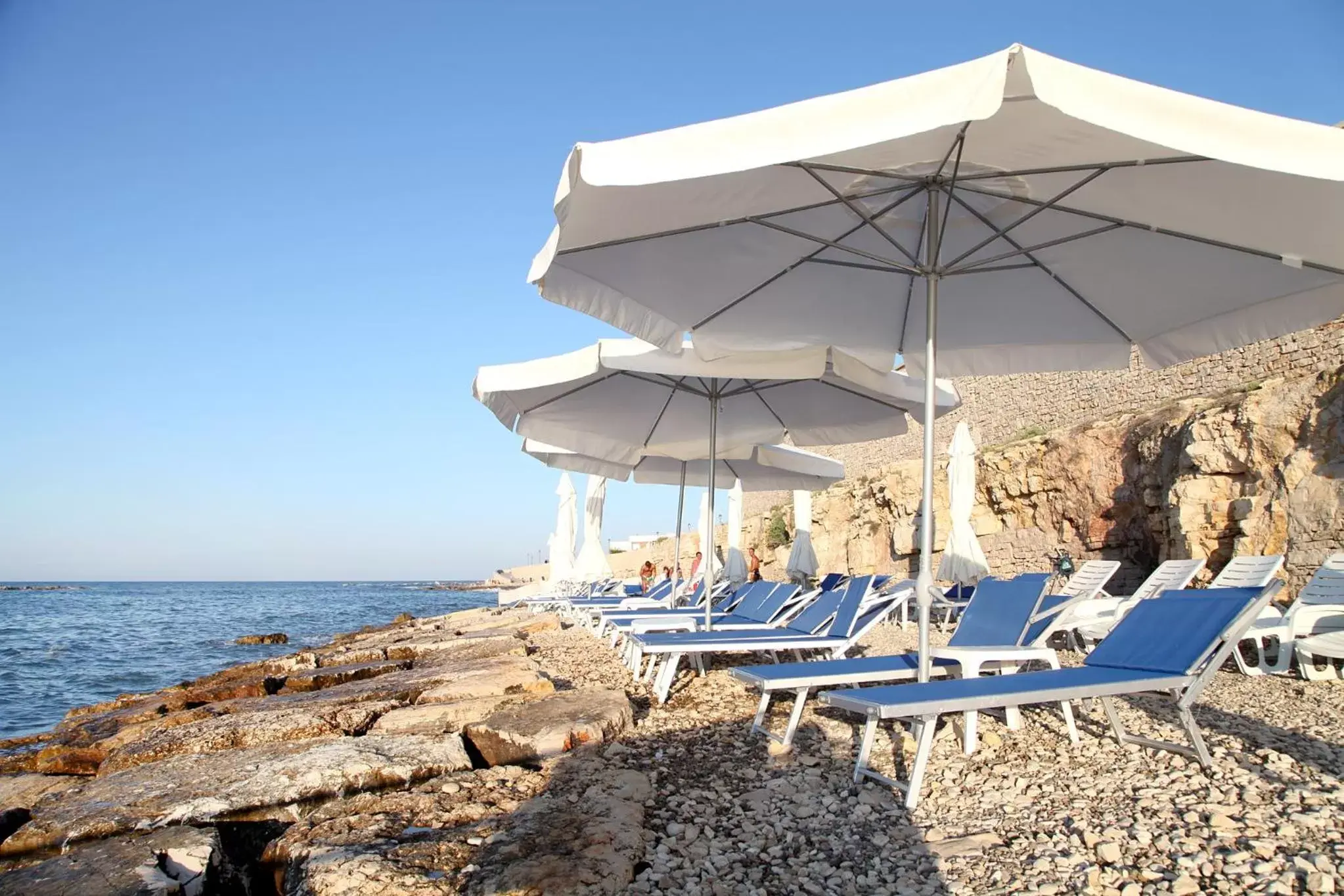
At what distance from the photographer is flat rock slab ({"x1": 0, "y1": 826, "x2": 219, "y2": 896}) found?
2.72 m

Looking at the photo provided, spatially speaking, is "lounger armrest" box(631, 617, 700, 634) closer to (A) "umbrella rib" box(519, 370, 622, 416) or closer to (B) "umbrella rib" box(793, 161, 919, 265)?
(A) "umbrella rib" box(519, 370, 622, 416)

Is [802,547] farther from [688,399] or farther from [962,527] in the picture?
[688,399]

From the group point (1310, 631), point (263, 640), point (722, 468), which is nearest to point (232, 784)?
point (1310, 631)

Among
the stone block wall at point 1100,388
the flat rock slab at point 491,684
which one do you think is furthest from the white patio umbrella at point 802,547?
the flat rock slab at point 491,684

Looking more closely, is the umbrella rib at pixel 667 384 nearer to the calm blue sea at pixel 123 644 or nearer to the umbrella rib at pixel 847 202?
the umbrella rib at pixel 847 202

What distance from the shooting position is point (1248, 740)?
3.53 meters

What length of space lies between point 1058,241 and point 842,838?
9.05ft

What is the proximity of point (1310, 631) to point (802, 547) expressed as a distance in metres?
8.20

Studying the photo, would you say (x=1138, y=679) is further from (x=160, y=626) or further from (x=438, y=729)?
(x=160, y=626)

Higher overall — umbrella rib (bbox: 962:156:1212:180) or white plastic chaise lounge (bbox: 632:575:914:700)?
umbrella rib (bbox: 962:156:1212:180)

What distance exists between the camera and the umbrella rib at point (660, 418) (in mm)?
7168

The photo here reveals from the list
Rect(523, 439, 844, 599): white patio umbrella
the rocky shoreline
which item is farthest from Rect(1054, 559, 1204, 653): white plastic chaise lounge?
Rect(523, 439, 844, 599): white patio umbrella

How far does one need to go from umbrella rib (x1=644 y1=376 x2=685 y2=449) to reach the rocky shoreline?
9.15ft

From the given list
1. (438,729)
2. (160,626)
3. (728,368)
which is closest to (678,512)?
(728,368)
